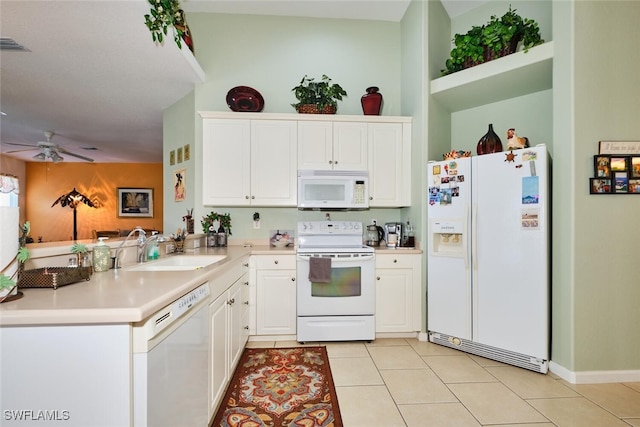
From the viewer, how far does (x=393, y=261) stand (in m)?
2.99

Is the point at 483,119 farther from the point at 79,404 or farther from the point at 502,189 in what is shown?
the point at 79,404

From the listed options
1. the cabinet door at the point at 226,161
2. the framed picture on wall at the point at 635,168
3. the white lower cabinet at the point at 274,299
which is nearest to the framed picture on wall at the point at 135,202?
the cabinet door at the point at 226,161

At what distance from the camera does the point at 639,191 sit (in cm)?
221

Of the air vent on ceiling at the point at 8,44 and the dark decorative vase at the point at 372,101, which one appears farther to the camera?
the dark decorative vase at the point at 372,101

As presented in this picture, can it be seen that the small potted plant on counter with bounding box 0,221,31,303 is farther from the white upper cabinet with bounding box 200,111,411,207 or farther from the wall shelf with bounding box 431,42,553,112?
the wall shelf with bounding box 431,42,553,112

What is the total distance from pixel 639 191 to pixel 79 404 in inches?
134

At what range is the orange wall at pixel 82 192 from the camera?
23.4 ft

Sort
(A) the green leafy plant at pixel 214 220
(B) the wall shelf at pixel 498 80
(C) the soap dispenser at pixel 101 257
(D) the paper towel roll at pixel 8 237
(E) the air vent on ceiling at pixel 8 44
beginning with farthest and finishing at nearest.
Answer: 1. (A) the green leafy plant at pixel 214 220
2. (B) the wall shelf at pixel 498 80
3. (E) the air vent on ceiling at pixel 8 44
4. (C) the soap dispenser at pixel 101 257
5. (D) the paper towel roll at pixel 8 237

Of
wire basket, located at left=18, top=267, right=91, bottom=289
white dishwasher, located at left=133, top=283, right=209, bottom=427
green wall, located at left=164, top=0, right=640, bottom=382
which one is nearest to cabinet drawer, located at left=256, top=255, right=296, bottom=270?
green wall, located at left=164, top=0, right=640, bottom=382

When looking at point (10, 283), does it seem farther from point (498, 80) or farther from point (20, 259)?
point (498, 80)

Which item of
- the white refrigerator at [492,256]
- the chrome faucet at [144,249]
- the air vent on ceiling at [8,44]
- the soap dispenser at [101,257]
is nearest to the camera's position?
the soap dispenser at [101,257]

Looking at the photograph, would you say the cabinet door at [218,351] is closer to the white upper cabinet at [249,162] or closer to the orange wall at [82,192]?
the white upper cabinet at [249,162]

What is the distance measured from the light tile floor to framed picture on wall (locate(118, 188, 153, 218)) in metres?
6.49

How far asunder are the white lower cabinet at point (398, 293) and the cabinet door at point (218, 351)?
1543 mm
